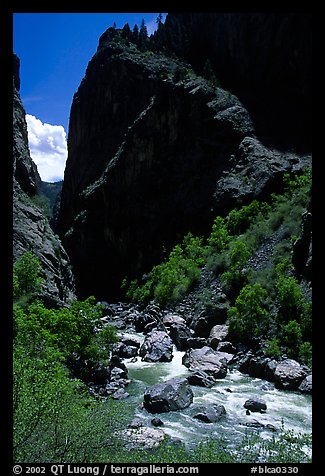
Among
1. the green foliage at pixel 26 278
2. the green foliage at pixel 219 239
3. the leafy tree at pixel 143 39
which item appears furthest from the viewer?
the leafy tree at pixel 143 39

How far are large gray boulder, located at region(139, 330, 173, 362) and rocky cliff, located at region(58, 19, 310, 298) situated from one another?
77.1 feet

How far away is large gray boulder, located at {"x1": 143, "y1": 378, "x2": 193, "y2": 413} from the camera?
14000 millimetres

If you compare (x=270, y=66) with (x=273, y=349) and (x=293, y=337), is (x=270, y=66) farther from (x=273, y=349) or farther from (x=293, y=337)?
(x=273, y=349)

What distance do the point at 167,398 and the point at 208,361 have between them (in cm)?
600

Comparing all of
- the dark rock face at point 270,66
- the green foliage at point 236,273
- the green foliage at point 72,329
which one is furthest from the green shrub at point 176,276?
the dark rock face at point 270,66

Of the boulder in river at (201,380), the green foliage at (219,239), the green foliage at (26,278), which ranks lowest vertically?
the boulder in river at (201,380)

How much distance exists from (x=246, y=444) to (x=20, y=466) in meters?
8.01

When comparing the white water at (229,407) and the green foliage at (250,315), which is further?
the green foliage at (250,315)

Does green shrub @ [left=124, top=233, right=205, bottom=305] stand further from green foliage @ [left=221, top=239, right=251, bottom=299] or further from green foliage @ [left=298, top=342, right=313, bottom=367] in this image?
green foliage @ [left=298, top=342, right=313, bottom=367]

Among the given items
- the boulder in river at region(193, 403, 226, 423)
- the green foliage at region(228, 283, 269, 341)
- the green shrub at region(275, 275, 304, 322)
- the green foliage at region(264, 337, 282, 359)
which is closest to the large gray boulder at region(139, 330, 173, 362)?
the green foliage at region(228, 283, 269, 341)

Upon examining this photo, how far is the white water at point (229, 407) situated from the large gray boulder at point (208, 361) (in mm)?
429

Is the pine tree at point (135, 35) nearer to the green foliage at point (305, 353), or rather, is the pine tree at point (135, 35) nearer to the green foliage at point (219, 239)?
the green foliage at point (219, 239)

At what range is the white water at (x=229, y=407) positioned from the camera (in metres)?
12.4

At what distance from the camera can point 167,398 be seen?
14188 mm
